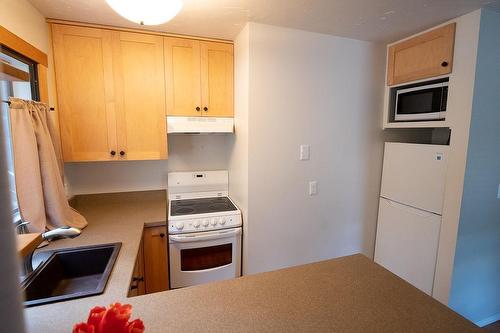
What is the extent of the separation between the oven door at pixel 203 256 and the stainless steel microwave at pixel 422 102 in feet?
5.60

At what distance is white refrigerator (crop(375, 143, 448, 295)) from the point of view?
6.17 ft

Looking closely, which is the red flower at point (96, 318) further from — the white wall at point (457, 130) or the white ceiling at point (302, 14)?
the white wall at point (457, 130)

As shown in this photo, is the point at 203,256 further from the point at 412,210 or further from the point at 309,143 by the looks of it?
the point at 412,210

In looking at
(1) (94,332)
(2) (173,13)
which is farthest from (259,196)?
(1) (94,332)

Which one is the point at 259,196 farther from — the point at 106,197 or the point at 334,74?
the point at 106,197

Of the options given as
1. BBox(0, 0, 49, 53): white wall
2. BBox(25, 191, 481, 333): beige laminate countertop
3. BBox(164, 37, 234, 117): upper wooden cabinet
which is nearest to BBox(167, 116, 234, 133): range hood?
BBox(164, 37, 234, 117): upper wooden cabinet

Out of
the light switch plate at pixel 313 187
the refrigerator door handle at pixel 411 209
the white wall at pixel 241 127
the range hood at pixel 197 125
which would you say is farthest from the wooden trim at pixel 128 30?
the refrigerator door handle at pixel 411 209

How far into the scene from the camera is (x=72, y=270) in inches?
57.7

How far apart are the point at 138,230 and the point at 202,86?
4.16 feet

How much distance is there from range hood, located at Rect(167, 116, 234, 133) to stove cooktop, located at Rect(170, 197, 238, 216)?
0.67 meters

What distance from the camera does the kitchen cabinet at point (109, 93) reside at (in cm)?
189

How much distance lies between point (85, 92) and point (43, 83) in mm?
268

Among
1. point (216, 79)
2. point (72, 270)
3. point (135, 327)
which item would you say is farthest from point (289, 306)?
point (216, 79)

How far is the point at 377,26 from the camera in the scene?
190cm
